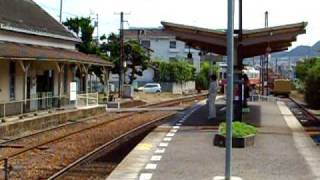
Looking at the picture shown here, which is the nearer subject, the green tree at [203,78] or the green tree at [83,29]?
the green tree at [83,29]

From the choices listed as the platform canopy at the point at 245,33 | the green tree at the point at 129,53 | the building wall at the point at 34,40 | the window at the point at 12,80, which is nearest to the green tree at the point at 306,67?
the green tree at the point at 129,53

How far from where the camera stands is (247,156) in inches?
585

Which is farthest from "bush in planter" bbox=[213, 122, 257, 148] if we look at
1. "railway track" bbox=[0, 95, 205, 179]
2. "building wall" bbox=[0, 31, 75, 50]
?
"building wall" bbox=[0, 31, 75, 50]

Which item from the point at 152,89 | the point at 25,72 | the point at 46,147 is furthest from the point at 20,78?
the point at 152,89

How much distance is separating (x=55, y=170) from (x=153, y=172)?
10.9 ft

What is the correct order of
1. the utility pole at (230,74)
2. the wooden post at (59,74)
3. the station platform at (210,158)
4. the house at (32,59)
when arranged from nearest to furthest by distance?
the utility pole at (230,74) → the station platform at (210,158) → the house at (32,59) → the wooden post at (59,74)

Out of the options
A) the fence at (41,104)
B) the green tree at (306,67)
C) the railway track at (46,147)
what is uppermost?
the green tree at (306,67)

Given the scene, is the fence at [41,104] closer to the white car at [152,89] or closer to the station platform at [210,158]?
the station platform at [210,158]

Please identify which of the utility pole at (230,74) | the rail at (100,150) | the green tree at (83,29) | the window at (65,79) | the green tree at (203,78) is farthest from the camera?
the green tree at (203,78)

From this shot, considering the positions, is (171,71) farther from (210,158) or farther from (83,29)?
(210,158)

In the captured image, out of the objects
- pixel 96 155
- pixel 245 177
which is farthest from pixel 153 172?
pixel 96 155

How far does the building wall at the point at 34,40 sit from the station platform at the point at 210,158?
1315 cm

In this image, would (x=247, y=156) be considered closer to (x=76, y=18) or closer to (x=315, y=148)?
(x=315, y=148)

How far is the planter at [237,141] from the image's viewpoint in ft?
53.5
